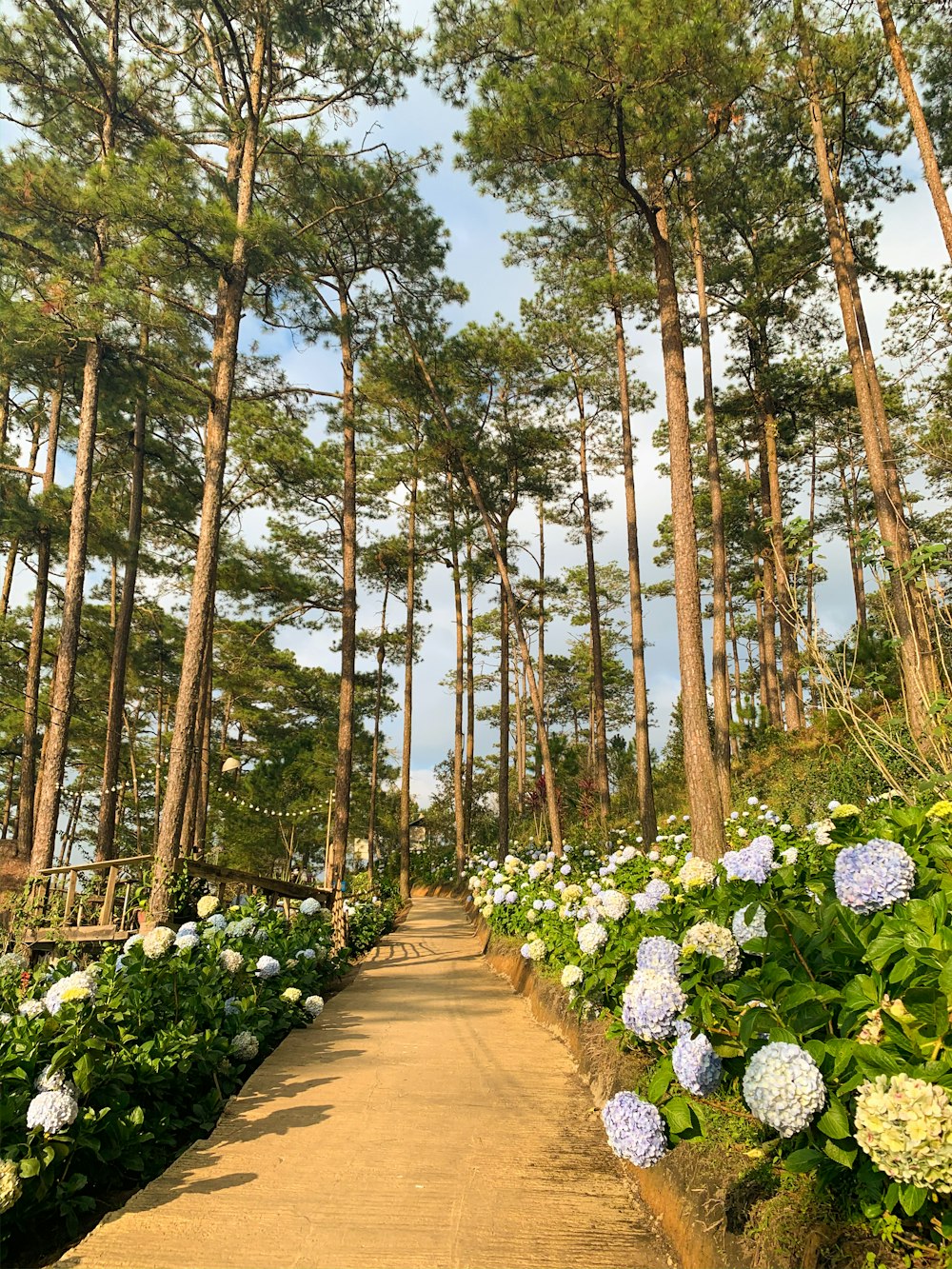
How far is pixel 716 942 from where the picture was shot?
6.40ft

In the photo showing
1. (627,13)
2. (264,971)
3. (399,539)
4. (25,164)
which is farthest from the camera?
(399,539)

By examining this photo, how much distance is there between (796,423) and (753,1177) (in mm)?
16832

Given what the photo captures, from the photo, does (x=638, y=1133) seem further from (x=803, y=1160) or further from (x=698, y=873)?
(x=698, y=873)

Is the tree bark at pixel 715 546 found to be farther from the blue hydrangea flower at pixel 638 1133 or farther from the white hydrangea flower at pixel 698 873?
the blue hydrangea flower at pixel 638 1133

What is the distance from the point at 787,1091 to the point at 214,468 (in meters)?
8.68

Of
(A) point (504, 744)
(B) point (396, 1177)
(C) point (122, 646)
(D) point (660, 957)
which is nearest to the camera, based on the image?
(D) point (660, 957)

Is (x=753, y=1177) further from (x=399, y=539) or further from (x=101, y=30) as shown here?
(x=399, y=539)

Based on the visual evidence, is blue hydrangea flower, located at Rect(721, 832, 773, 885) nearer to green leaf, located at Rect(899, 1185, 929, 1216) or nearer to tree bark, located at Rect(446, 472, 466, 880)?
green leaf, located at Rect(899, 1185, 929, 1216)

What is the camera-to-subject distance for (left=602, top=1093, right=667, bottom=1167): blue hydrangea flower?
5.68 feet

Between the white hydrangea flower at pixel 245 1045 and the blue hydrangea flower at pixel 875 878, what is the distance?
3051mm

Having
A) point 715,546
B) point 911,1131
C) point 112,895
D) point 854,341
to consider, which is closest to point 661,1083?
point 911,1131

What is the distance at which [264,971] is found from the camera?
4164mm

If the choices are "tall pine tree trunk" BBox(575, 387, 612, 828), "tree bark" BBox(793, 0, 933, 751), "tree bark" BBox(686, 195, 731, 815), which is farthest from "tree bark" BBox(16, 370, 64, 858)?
"tree bark" BBox(793, 0, 933, 751)

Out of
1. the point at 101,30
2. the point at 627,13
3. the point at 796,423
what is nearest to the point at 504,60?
the point at 627,13
